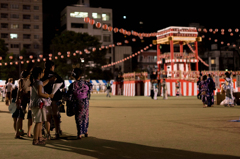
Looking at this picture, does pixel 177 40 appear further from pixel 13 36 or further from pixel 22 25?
pixel 22 25

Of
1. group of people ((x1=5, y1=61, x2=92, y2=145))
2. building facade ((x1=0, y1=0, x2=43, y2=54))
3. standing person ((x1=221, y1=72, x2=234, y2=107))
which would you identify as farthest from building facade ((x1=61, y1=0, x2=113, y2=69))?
group of people ((x1=5, y1=61, x2=92, y2=145))

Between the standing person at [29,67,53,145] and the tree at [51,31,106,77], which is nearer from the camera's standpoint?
the standing person at [29,67,53,145]

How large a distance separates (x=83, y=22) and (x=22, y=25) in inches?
584

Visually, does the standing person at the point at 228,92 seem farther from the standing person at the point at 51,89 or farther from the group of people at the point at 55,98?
the standing person at the point at 51,89

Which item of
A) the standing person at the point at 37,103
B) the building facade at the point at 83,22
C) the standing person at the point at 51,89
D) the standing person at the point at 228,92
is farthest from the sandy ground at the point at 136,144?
the building facade at the point at 83,22

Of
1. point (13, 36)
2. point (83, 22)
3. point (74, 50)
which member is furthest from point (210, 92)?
point (13, 36)

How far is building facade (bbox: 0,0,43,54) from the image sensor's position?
81938mm

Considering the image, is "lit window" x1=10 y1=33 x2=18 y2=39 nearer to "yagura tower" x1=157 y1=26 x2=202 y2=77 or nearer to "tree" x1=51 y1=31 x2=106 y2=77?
"tree" x1=51 y1=31 x2=106 y2=77

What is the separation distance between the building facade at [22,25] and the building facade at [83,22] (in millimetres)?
6562

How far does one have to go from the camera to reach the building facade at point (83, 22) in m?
80.6

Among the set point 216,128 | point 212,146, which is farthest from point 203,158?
point 216,128

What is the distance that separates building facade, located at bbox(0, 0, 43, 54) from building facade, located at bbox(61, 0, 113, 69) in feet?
21.5

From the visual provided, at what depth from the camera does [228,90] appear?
19562mm

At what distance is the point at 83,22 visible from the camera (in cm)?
8212
